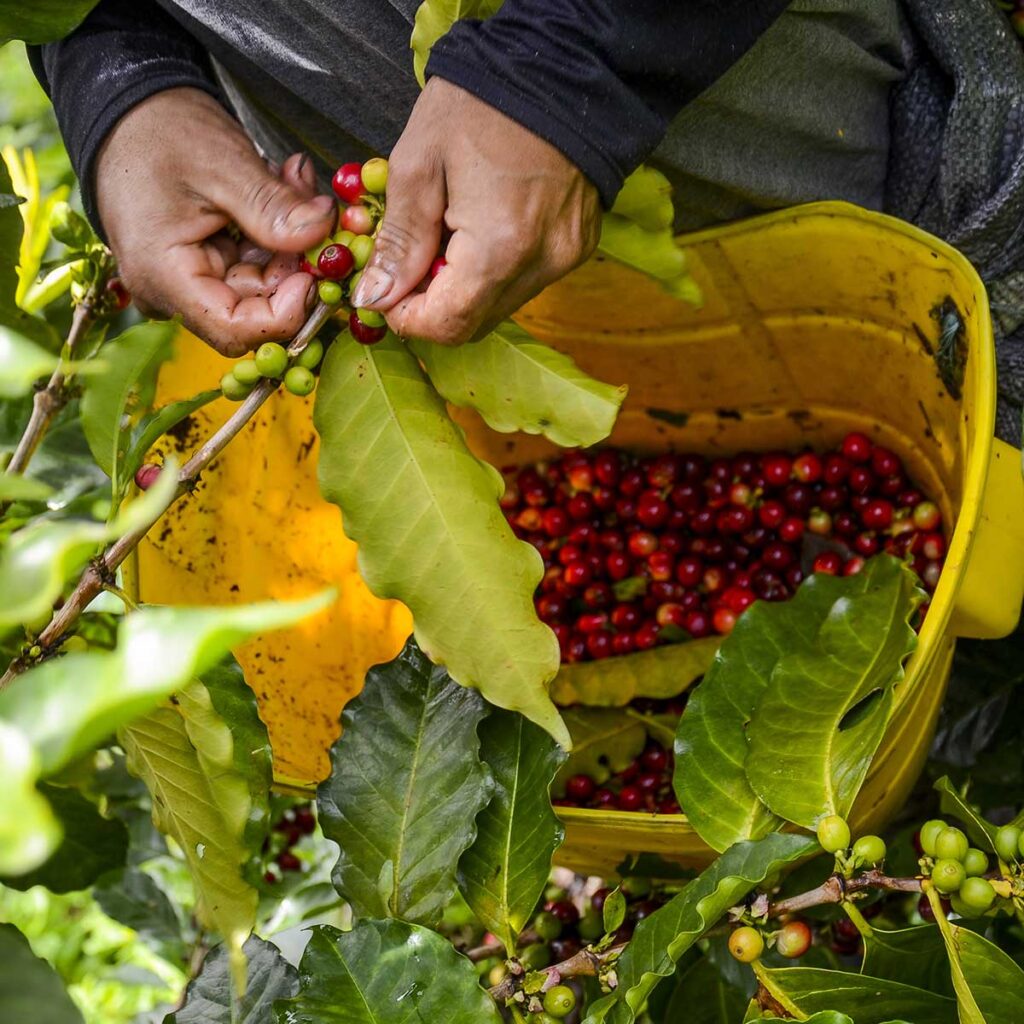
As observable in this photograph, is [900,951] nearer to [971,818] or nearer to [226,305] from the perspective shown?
[971,818]

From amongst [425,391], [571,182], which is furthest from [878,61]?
[425,391]

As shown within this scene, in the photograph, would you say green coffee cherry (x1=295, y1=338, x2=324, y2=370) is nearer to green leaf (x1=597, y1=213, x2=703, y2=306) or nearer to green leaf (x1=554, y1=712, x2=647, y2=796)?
green leaf (x1=597, y1=213, x2=703, y2=306)

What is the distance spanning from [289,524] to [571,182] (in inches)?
37.5

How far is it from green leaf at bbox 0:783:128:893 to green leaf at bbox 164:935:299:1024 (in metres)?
0.26

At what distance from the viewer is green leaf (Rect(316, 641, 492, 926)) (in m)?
0.96

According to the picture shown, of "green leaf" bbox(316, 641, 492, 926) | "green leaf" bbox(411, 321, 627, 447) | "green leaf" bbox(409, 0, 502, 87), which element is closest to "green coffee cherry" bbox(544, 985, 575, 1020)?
"green leaf" bbox(316, 641, 492, 926)

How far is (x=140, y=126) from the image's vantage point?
1119 millimetres

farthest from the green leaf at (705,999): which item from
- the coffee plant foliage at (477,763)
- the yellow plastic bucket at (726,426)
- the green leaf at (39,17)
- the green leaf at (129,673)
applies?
the green leaf at (39,17)

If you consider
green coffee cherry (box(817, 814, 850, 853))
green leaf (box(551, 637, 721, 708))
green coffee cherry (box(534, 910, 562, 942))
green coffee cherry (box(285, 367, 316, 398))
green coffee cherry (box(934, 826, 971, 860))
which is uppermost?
green coffee cherry (box(285, 367, 316, 398))

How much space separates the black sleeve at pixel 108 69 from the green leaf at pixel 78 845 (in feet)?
2.10

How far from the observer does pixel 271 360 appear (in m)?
0.91

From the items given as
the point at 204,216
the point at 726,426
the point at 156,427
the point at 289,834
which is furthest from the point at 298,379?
the point at 289,834

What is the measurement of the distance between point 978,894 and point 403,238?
0.71 m

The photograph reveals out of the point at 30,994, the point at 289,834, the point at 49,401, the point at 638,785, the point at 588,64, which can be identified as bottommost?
the point at 289,834
